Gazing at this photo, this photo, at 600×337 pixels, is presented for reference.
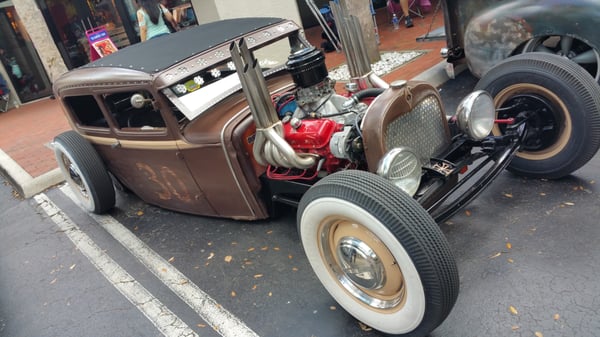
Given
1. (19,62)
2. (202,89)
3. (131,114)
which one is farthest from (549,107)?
(19,62)

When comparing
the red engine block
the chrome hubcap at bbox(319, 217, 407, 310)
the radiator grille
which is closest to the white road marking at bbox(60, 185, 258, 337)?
the chrome hubcap at bbox(319, 217, 407, 310)

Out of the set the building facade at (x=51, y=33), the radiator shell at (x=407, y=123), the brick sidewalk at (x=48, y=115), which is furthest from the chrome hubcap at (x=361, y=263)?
the building facade at (x=51, y=33)

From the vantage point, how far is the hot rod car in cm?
183

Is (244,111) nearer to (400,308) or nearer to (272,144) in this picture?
(272,144)

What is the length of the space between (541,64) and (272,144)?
5.64ft

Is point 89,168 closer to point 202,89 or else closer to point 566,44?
point 202,89

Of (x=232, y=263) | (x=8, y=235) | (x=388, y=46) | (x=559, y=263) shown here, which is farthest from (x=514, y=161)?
(x=388, y=46)

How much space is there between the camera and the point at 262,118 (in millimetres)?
2393

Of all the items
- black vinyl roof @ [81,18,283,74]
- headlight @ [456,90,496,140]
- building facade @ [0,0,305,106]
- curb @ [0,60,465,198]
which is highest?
building facade @ [0,0,305,106]

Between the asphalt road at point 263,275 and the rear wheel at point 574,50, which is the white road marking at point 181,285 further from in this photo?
the rear wheel at point 574,50

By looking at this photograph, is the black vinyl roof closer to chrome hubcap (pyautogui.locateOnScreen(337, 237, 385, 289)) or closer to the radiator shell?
the radiator shell

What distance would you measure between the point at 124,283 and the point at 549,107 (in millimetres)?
3072

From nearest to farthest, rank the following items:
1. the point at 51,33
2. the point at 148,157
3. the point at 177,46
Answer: the point at 177,46 → the point at 148,157 → the point at 51,33

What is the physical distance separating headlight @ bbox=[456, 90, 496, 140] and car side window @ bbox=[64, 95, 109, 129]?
3080mm
